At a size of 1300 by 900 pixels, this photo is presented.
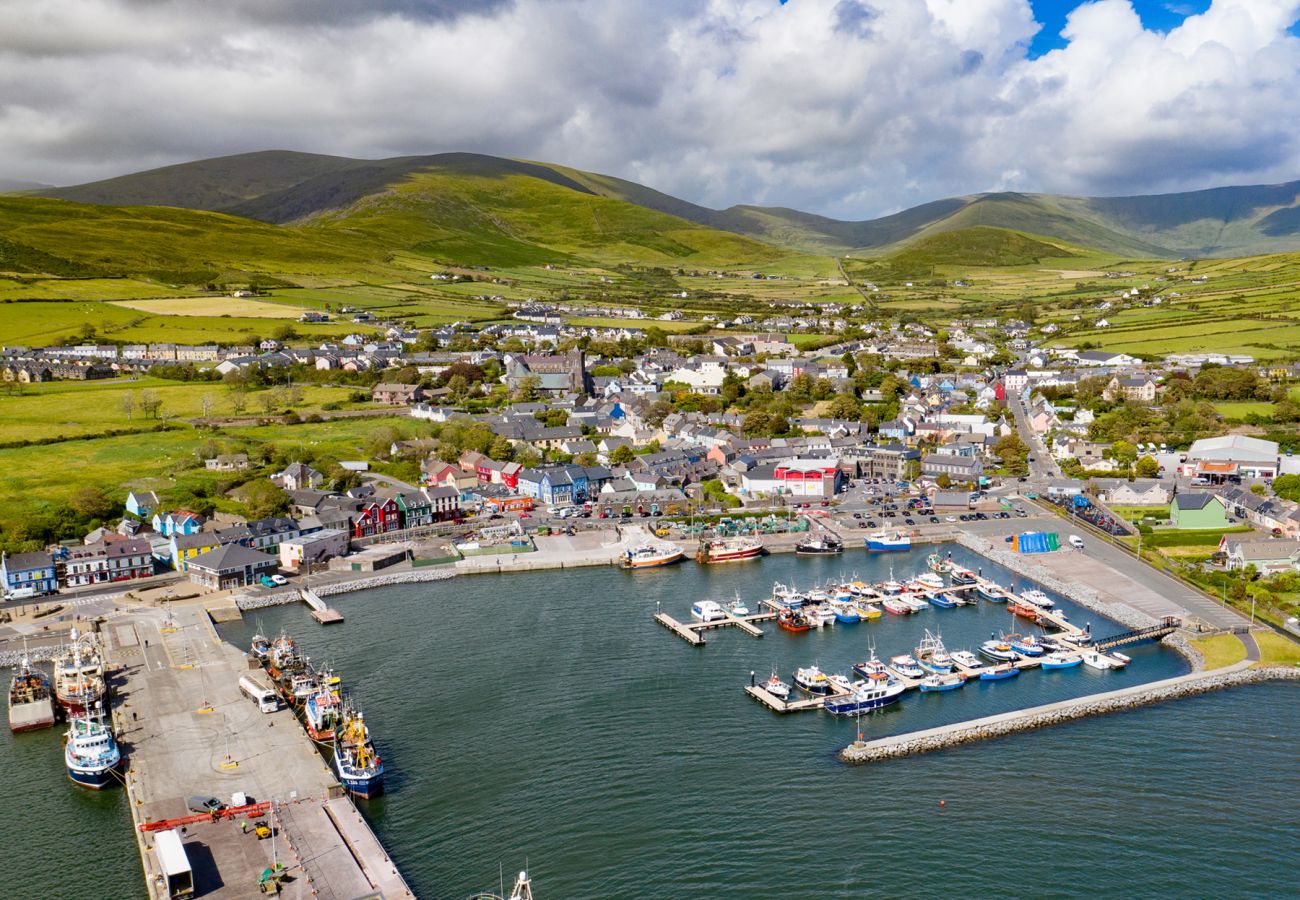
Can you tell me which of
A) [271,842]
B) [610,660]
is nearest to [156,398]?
[610,660]

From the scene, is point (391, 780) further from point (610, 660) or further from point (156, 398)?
point (156, 398)

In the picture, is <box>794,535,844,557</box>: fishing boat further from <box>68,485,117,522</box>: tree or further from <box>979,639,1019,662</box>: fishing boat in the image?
<box>68,485,117,522</box>: tree

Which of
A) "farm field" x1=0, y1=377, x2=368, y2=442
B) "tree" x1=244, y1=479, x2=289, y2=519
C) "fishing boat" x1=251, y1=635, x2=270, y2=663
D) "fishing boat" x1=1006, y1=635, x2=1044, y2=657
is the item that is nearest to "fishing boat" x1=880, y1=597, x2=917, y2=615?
Result: "fishing boat" x1=1006, y1=635, x2=1044, y2=657

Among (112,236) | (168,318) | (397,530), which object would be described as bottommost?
(397,530)

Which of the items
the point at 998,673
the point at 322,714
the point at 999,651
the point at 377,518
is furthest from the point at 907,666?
the point at 377,518

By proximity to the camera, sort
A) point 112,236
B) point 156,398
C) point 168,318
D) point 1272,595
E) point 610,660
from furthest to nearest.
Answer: point 112,236 → point 168,318 → point 156,398 → point 1272,595 → point 610,660

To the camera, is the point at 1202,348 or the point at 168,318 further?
the point at 168,318

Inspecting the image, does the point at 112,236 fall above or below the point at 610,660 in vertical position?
above

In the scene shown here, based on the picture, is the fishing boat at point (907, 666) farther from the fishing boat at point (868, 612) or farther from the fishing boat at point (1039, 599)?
the fishing boat at point (1039, 599)
